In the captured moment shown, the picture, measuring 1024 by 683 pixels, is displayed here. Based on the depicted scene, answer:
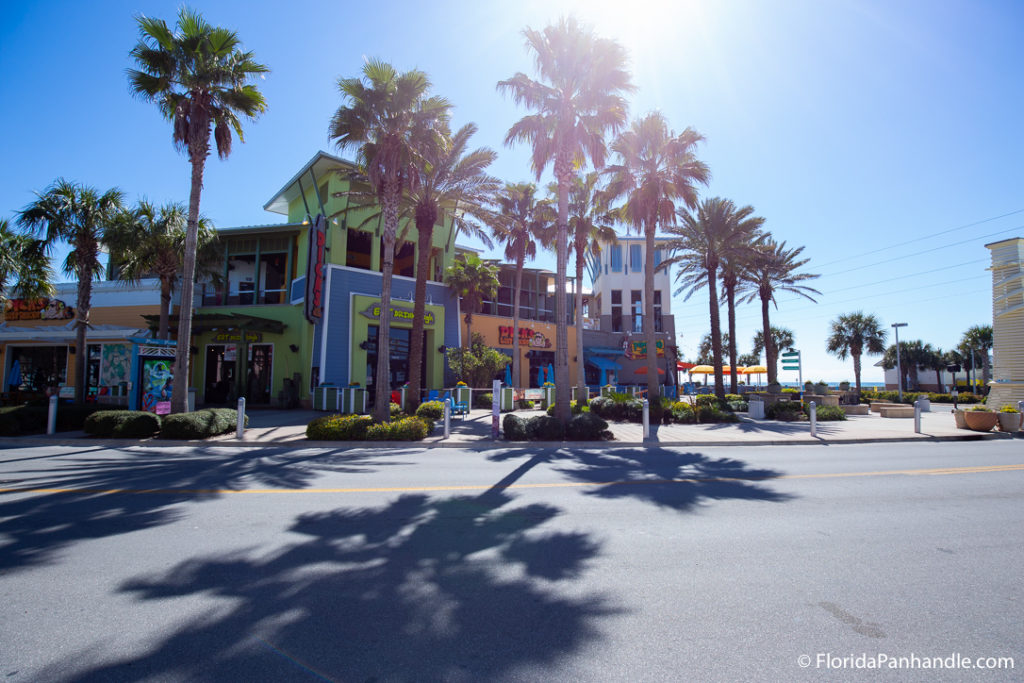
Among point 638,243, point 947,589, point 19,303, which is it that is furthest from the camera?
point 638,243

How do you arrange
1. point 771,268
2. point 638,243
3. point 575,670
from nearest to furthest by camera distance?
point 575,670, point 771,268, point 638,243

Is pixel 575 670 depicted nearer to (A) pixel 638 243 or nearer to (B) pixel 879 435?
(B) pixel 879 435

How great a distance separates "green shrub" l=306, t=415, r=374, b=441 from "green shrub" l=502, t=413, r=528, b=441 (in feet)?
12.8

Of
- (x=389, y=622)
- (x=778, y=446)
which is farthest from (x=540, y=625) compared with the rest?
(x=778, y=446)

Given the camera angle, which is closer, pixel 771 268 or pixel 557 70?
pixel 557 70

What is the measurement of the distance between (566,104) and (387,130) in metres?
5.87

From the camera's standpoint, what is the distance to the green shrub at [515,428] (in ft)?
47.8

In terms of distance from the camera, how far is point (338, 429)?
13773 mm

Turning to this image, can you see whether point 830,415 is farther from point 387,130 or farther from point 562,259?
point 387,130

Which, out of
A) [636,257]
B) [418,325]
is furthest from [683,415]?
[636,257]

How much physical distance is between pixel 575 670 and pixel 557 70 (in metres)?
17.4

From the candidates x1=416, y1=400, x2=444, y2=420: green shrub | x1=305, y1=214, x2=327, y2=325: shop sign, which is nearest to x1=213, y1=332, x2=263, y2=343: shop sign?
x1=305, y1=214, x2=327, y2=325: shop sign

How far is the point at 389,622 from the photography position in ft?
11.4

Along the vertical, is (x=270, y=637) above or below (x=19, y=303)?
below
